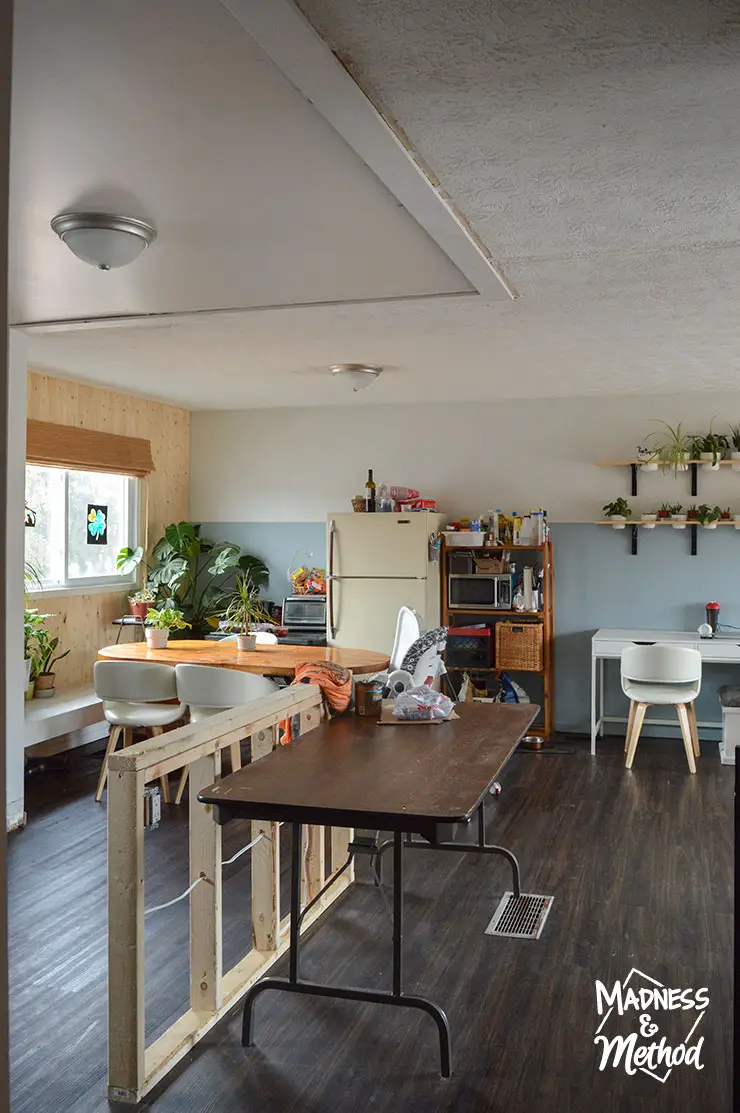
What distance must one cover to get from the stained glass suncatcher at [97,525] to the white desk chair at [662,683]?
3838mm

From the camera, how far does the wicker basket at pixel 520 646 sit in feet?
22.8

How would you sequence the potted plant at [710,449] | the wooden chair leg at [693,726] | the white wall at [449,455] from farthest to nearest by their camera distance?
the white wall at [449,455], the potted plant at [710,449], the wooden chair leg at [693,726]

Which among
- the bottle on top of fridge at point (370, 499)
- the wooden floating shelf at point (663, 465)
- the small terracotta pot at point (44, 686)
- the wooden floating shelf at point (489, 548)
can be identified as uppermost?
the wooden floating shelf at point (663, 465)

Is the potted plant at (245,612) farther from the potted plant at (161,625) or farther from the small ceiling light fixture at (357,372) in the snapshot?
the small ceiling light fixture at (357,372)

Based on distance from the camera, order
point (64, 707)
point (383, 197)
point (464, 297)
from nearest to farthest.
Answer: point (383, 197) → point (464, 297) → point (64, 707)

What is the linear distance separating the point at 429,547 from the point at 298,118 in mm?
4722

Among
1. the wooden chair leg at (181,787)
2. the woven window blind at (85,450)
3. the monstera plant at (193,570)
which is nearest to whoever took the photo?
the wooden chair leg at (181,787)

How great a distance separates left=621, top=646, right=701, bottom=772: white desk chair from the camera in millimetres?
6082

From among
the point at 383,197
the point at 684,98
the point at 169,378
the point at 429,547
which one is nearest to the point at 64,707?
the point at 169,378

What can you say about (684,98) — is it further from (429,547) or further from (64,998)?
(429,547)

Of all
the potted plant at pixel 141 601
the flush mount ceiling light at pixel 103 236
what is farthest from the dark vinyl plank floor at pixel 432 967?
the flush mount ceiling light at pixel 103 236

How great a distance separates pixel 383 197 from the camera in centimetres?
295

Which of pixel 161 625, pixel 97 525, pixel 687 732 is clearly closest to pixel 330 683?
pixel 161 625

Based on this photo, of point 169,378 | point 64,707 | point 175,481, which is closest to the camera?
point 64,707
